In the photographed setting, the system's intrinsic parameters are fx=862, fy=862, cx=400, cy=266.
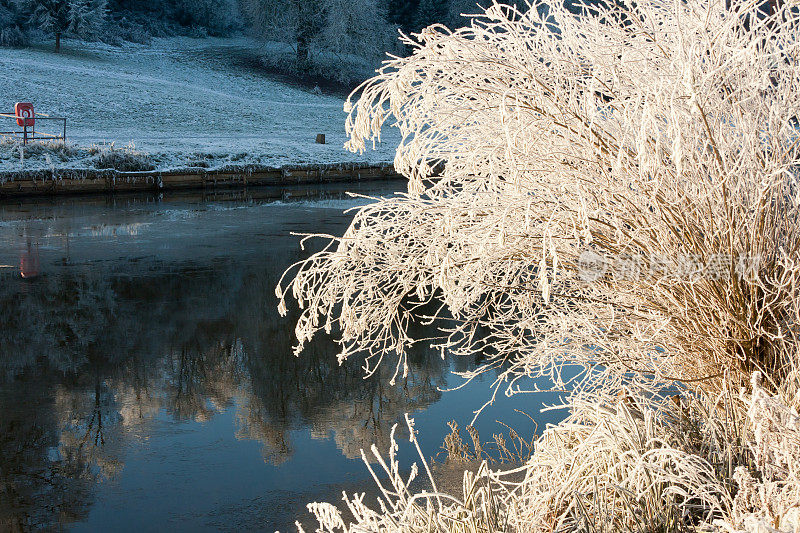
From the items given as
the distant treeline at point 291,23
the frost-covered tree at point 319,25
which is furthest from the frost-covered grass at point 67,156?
the frost-covered tree at point 319,25

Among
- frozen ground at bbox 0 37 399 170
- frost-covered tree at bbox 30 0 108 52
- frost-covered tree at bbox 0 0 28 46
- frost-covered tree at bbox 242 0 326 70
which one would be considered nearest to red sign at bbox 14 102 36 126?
frozen ground at bbox 0 37 399 170

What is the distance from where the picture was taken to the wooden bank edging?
20688mm

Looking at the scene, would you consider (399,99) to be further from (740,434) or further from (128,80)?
(128,80)

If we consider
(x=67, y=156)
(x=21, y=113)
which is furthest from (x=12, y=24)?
(x=67, y=156)

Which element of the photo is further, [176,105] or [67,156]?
[176,105]

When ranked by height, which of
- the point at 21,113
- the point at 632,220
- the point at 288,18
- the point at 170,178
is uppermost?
the point at 288,18

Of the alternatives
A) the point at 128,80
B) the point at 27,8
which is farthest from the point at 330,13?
the point at 27,8

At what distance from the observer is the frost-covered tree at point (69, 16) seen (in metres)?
44.4

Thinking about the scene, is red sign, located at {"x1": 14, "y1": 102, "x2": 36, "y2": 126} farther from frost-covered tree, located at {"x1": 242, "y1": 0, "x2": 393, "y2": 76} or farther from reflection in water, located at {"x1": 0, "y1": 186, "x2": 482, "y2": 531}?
frost-covered tree, located at {"x1": 242, "y1": 0, "x2": 393, "y2": 76}

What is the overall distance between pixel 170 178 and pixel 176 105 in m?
14.4

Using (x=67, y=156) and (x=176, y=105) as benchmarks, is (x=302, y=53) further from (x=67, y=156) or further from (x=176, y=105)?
(x=67, y=156)

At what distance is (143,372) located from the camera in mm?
7961

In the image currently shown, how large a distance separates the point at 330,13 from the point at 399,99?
1720 inches

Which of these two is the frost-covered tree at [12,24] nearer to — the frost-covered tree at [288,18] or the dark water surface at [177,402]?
the frost-covered tree at [288,18]
